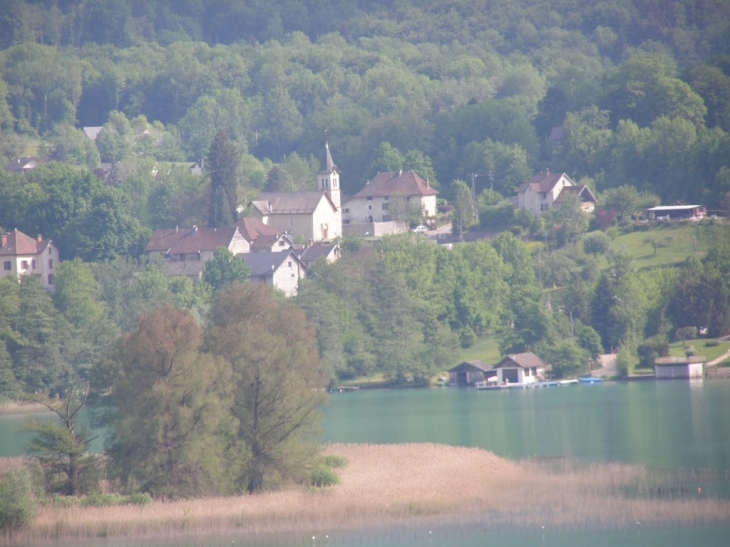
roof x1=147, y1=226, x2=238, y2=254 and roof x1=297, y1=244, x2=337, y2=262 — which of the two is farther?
roof x1=147, y1=226, x2=238, y2=254

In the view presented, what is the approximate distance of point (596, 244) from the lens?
78.6 meters

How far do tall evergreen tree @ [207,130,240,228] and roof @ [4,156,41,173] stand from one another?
3172 centimetres

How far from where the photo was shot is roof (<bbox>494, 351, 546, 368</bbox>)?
65125 millimetres

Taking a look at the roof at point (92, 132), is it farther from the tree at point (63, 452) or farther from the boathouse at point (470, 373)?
the tree at point (63, 452)

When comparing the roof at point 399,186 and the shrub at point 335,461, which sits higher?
the roof at point 399,186

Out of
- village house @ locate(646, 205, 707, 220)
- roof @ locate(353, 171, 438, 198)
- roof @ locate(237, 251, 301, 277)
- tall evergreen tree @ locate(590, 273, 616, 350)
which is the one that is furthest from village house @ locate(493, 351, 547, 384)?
roof @ locate(353, 171, 438, 198)

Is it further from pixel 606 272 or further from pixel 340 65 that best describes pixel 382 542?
pixel 340 65

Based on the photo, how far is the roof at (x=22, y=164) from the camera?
11769 centimetres

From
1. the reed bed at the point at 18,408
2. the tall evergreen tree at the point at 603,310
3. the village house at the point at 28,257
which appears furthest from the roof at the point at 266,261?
the tall evergreen tree at the point at 603,310

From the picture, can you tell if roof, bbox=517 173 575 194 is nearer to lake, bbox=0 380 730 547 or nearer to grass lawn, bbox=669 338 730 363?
grass lawn, bbox=669 338 730 363

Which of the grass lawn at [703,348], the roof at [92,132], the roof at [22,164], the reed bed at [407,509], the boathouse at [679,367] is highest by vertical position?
the roof at [92,132]

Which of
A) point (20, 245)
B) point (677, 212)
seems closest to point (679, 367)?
point (677, 212)

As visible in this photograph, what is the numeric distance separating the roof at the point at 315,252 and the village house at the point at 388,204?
321 inches

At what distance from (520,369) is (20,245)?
37.4 m
